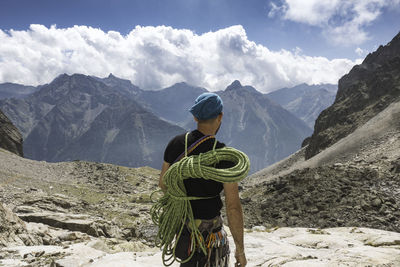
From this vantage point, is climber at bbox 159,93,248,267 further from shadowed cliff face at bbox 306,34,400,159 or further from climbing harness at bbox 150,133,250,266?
shadowed cliff face at bbox 306,34,400,159

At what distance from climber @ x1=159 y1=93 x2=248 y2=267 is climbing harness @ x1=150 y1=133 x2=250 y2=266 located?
58 mm

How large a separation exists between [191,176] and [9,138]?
4137 inches

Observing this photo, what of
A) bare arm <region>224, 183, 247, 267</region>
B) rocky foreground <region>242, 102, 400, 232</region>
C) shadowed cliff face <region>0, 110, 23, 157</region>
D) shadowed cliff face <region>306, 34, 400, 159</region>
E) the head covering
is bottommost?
bare arm <region>224, 183, 247, 267</region>

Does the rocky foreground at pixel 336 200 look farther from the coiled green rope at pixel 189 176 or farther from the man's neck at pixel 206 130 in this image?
the man's neck at pixel 206 130

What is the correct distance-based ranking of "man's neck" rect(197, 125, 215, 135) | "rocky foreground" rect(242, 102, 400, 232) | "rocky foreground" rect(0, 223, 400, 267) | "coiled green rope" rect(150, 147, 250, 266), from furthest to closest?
"rocky foreground" rect(242, 102, 400, 232)
"rocky foreground" rect(0, 223, 400, 267)
"man's neck" rect(197, 125, 215, 135)
"coiled green rope" rect(150, 147, 250, 266)

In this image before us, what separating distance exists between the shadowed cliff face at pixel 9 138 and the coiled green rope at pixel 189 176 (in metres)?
101

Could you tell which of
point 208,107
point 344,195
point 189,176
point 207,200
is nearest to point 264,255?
point 207,200

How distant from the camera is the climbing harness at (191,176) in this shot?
374 cm

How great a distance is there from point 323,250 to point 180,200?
7.19 meters

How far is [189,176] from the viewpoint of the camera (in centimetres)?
387

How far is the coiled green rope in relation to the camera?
3.74 m

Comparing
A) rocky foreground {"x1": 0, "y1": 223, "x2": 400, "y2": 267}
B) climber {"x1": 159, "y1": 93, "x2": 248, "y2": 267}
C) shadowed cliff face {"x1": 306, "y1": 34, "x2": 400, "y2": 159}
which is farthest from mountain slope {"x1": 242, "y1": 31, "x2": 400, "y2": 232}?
shadowed cliff face {"x1": 306, "y1": 34, "x2": 400, "y2": 159}

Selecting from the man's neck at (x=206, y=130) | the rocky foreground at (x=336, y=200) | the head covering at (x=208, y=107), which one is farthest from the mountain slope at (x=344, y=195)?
the head covering at (x=208, y=107)

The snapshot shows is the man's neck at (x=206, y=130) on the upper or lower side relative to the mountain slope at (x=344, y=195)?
lower
